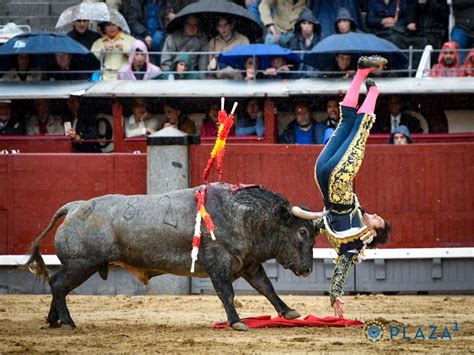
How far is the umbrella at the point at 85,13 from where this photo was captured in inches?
679

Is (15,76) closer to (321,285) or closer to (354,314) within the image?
(321,285)

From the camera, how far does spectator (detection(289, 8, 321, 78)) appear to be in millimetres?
17109

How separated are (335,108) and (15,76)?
13.2 feet

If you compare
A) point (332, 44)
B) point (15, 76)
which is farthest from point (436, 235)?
point (15, 76)

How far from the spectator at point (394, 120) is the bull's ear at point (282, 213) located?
5235mm

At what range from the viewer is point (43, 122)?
17.4 meters

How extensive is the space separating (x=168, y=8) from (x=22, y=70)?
202 cm

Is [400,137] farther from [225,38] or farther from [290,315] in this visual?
[290,315]

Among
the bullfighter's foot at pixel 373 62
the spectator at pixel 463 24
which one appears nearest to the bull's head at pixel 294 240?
the bullfighter's foot at pixel 373 62

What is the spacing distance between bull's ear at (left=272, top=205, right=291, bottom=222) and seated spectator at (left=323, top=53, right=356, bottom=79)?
5063 mm

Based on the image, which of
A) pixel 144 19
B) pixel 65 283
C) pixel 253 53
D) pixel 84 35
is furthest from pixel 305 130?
pixel 65 283

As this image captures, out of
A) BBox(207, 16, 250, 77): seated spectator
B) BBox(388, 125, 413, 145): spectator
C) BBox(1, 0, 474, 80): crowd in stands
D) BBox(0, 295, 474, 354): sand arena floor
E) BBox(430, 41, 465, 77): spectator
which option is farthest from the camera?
BBox(207, 16, 250, 77): seated spectator

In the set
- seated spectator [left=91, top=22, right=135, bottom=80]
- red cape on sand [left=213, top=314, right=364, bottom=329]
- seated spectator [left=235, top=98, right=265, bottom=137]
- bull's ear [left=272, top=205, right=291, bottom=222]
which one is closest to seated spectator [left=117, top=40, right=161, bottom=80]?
seated spectator [left=91, top=22, right=135, bottom=80]

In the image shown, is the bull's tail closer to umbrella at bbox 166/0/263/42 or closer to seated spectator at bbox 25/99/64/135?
seated spectator at bbox 25/99/64/135
